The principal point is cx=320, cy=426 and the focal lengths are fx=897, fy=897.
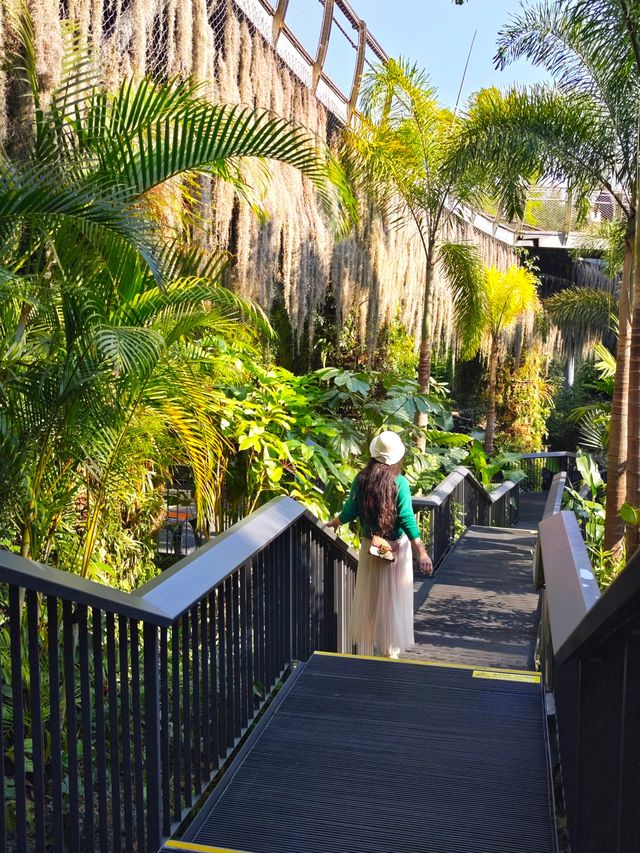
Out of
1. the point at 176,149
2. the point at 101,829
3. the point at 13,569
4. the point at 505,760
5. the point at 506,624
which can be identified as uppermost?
the point at 176,149

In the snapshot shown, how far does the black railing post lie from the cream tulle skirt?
262cm

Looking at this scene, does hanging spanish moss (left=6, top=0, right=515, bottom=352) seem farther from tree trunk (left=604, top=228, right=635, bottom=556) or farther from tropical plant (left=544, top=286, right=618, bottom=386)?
tropical plant (left=544, top=286, right=618, bottom=386)

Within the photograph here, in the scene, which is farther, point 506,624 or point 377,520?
point 506,624

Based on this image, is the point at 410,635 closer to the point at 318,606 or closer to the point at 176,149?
the point at 318,606

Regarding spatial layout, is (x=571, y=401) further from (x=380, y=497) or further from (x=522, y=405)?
(x=380, y=497)

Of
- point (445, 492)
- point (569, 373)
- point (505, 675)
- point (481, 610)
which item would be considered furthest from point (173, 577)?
point (569, 373)

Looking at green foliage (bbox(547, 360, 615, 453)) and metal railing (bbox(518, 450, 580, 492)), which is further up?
green foliage (bbox(547, 360, 615, 453))

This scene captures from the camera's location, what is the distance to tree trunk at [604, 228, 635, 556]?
24.8ft

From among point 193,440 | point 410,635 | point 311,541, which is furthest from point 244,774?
point 410,635

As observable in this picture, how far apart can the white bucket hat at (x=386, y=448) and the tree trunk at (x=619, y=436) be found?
3.27 meters

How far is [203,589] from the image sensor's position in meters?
2.54

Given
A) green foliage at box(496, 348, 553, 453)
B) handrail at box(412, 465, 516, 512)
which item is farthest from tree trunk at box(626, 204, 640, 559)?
green foliage at box(496, 348, 553, 453)

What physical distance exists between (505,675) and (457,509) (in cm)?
635

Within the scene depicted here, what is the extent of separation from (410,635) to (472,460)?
9130 mm
